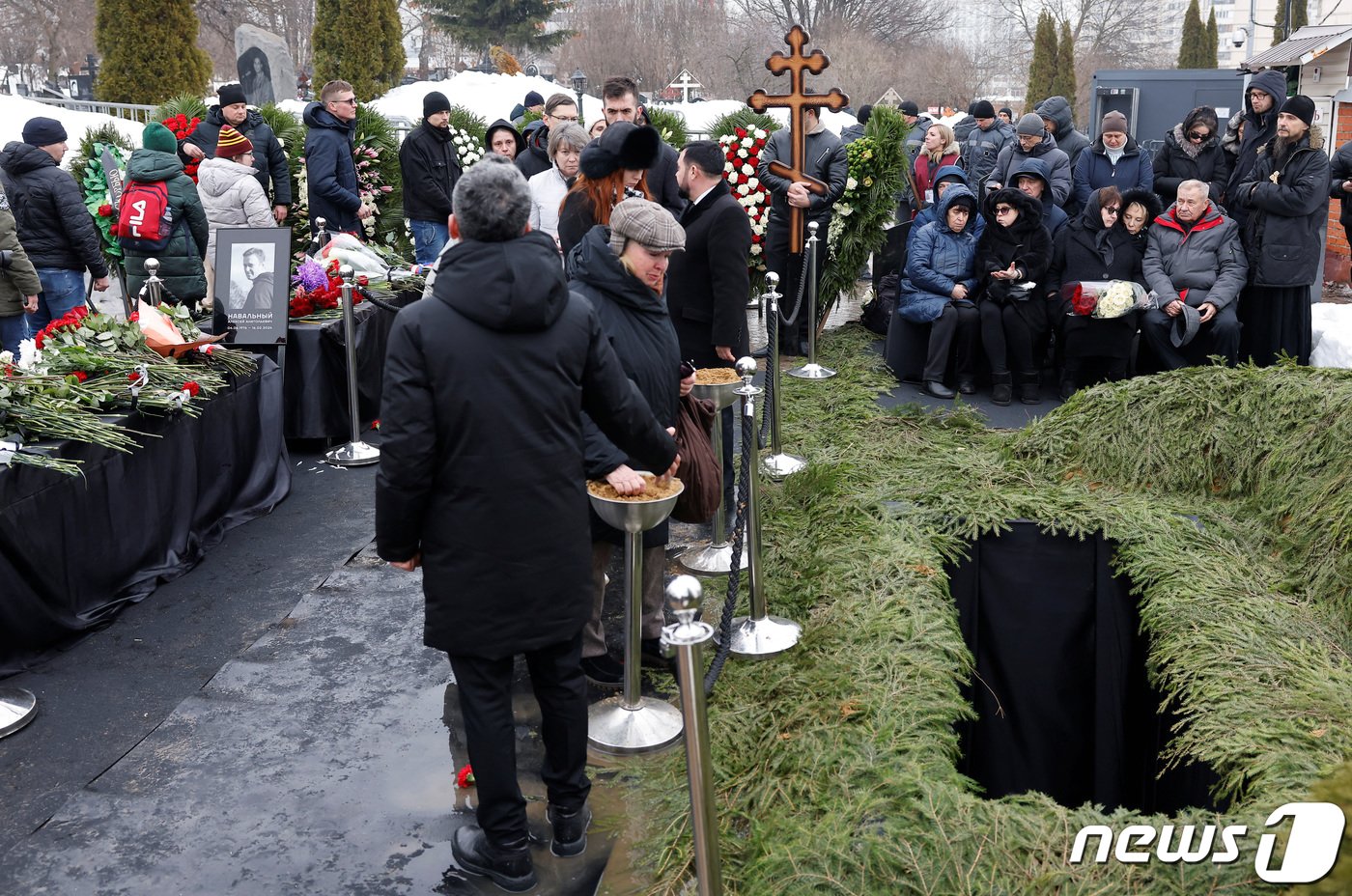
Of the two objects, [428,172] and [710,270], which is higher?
[428,172]

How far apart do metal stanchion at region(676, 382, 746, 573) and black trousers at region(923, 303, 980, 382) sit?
2.91m

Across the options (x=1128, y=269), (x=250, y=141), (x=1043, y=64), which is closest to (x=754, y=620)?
(x=1128, y=269)

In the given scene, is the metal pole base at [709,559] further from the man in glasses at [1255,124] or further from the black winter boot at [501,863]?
the man in glasses at [1255,124]

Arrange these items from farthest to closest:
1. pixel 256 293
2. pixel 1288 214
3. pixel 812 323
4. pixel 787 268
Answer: pixel 787 268 → pixel 812 323 → pixel 1288 214 → pixel 256 293

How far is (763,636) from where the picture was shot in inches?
184

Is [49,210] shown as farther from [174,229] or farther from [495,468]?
[495,468]

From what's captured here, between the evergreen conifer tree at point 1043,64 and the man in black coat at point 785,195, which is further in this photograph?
the evergreen conifer tree at point 1043,64

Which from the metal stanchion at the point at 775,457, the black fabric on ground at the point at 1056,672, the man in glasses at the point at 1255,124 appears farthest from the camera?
the man in glasses at the point at 1255,124

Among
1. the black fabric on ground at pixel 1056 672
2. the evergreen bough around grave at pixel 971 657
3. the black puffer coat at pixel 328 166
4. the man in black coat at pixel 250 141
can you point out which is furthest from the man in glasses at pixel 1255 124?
the man in black coat at pixel 250 141

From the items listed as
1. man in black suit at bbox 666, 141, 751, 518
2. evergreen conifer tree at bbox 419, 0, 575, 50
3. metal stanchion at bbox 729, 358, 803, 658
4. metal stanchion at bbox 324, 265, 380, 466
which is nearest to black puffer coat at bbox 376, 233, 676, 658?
metal stanchion at bbox 729, 358, 803, 658

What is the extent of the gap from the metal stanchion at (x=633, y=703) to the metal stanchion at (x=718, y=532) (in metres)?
1.22

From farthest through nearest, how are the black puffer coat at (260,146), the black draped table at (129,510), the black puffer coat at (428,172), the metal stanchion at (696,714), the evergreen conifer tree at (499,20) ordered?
the evergreen conifer tree at (499,20)
the black puffer coat at (260,146)
the black puffer coat at (428,172)
the black draped table at (129,510)
the metal stanchion at (696,714)

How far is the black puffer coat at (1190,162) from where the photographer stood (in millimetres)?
9172

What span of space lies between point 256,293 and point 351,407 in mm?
871
